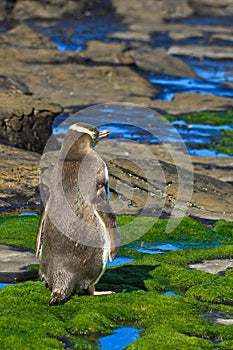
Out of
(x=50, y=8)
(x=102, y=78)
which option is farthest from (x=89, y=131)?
(x=50, y=8)

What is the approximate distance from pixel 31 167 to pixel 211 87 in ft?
37.4

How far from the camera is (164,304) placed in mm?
9828

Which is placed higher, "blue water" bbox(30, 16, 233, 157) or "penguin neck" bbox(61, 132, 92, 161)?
"penguin neck" bbox(61, 132, 92, 161)

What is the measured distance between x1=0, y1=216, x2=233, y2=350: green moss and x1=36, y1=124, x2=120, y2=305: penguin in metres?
0.34

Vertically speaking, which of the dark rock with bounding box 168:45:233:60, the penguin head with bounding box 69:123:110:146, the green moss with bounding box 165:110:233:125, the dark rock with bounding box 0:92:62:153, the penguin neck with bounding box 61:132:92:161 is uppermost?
the penguin head with bounding box 69:123:110:146

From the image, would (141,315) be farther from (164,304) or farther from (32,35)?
(32,35)

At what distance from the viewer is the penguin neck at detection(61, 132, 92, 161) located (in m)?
9.77

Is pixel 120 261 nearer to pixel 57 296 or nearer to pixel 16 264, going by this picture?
pixel 16 264

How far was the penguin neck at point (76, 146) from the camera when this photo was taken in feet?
32.0

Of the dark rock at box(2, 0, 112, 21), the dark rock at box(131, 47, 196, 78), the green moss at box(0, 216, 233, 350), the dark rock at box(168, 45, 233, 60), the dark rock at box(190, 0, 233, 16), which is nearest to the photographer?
the green moss at box(0, 216, 233, 350)

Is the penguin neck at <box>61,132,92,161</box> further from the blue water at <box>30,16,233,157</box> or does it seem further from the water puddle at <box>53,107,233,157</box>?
the blue water at <box>30,16,233,157</box>

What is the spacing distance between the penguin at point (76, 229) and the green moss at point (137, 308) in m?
0.34

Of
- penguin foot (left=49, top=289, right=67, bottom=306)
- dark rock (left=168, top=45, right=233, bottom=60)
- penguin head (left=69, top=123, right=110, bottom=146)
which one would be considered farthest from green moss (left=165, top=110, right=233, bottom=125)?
penguin foot (left=49, top=289, right=67, bottom=306)

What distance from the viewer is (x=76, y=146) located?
981 cm
